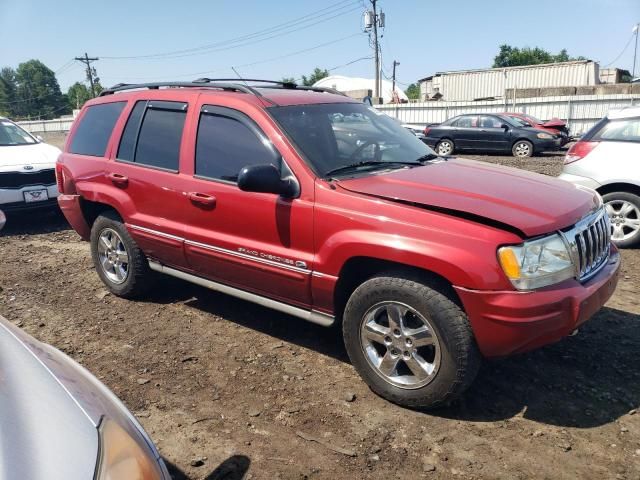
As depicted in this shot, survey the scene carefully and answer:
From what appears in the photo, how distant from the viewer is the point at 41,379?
6.34 feet

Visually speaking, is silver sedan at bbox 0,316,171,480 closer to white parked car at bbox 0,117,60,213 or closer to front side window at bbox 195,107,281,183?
front side window at bbox 195,107,281,183

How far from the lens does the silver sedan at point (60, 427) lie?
1.53 m

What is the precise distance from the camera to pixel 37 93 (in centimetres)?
10438

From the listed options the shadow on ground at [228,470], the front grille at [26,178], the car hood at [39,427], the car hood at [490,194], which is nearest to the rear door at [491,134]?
the front grille at [26,178]

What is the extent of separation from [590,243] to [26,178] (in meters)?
7.58

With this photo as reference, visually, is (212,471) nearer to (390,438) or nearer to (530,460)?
(390,438)

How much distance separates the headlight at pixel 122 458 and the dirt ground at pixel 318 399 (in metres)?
0.96

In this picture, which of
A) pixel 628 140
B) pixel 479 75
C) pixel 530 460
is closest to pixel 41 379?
pixel 530 460

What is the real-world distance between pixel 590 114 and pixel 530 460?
21.5 meters

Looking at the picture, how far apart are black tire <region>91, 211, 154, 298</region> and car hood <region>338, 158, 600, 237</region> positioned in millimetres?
2307

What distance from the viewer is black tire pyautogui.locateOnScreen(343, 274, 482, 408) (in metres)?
2.93

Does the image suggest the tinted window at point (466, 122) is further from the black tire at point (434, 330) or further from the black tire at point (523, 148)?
the black tire at point (434, 330)

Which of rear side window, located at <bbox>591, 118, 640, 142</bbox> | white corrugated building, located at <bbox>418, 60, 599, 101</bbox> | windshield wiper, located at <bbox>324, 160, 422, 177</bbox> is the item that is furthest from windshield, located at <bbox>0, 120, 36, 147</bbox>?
white corrugated building, located at <bbox>418, 60, 599, 101</bbox>

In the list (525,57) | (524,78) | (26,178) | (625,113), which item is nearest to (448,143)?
(625,113)
